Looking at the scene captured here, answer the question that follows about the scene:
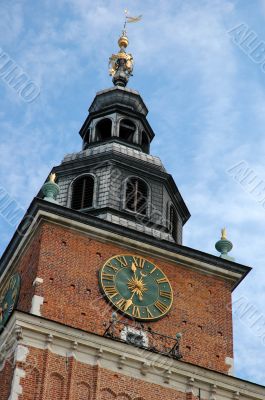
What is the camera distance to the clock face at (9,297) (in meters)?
35.1

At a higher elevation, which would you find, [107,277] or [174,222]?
[174,222]

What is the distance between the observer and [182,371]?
107ft

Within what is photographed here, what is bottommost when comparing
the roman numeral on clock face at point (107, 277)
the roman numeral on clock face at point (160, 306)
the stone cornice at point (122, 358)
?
the stone cornice at point (122, 358)

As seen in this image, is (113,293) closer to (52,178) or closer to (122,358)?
(122,358)

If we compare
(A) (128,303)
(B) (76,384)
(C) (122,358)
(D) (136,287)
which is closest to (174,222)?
(D) (136,287)

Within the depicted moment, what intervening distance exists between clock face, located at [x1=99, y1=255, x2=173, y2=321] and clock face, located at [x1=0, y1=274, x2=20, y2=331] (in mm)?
2665

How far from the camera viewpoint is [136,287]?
34.8 metres

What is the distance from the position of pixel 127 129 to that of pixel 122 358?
1233 cm

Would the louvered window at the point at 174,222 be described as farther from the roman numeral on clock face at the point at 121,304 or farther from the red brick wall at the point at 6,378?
the red brick wall at the point at 6,378

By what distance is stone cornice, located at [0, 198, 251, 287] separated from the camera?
3569 centimetres

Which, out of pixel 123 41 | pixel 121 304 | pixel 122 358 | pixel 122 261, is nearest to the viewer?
pixel 122 358

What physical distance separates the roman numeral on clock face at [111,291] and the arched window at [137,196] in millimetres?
4090

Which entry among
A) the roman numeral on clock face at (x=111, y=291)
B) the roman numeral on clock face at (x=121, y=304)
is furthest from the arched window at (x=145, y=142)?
the roman numeral on clock face at (x=121, y=304)

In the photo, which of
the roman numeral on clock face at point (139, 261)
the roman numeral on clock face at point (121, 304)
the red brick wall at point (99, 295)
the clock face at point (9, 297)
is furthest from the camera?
the roman numeral on clock face at point (139, 261)
